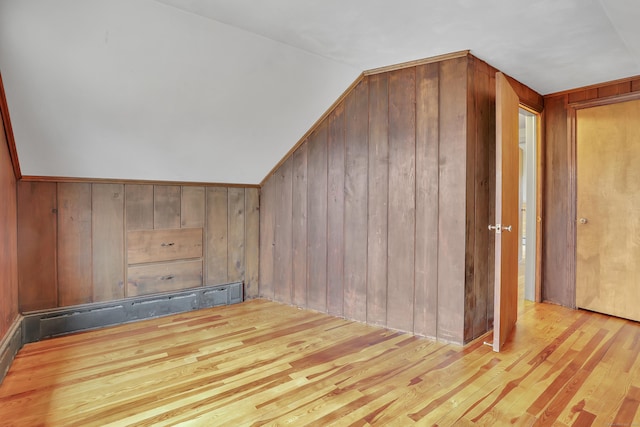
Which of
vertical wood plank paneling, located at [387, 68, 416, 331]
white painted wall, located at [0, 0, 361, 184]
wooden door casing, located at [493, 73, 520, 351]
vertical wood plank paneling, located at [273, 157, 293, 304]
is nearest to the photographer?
white painted wall, located at [0, 0, 361, 184]

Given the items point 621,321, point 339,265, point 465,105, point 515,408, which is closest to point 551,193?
point 621,321

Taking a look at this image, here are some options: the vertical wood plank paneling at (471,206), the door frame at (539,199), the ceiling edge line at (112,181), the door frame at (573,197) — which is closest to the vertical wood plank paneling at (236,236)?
the ceiling edge line at (112,181)

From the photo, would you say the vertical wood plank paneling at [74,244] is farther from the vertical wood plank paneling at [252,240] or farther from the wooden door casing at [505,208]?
the wooden door casing at [505,208]

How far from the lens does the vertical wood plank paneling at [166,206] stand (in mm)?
3135

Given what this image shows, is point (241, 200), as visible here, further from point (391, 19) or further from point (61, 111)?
point (391, 19)

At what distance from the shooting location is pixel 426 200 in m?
2.64

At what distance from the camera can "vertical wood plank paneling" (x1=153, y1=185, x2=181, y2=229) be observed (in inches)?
123

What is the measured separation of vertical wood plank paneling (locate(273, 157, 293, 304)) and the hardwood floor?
25.4 inches

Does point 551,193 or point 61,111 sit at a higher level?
point 61,111

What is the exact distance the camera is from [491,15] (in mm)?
1975

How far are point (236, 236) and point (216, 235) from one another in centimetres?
22

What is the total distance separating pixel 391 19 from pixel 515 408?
7.01ft

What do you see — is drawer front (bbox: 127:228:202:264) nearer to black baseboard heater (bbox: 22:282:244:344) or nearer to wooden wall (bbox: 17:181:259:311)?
wooden wall (bbox: 17:181:259:311)

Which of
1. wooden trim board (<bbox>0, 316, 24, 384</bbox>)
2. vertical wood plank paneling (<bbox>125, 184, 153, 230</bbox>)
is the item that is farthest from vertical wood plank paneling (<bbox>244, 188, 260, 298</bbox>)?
wooden trim board (<bbox>0, 316, 24, 384</bbox>)
